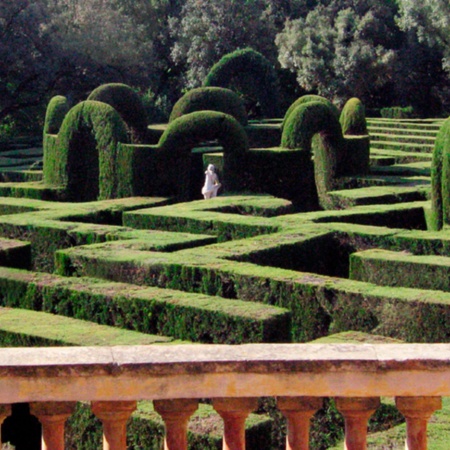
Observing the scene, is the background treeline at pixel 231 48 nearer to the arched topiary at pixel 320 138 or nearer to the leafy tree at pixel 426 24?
the leafy tree at pixel 426 24

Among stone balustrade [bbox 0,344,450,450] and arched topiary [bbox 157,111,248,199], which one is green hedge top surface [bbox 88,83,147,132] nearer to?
arched topiary [bbox 157,111,248,199]

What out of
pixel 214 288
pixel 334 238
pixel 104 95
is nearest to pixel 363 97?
pixel 104 95

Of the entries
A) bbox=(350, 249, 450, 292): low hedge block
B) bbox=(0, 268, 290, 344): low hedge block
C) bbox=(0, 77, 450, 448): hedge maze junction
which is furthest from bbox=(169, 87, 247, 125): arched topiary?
bbox=(0, 268, 290, 344): low hedge block

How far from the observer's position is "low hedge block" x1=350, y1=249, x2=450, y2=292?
11.0m

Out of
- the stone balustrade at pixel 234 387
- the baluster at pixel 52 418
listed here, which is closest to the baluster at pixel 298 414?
the stone balustrade at pixel 234 387

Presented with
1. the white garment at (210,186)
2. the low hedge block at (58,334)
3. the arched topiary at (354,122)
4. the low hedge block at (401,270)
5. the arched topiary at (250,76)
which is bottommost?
the low hedge block at (58,334)

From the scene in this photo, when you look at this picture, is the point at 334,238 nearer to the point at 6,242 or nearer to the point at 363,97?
the point at 6,242

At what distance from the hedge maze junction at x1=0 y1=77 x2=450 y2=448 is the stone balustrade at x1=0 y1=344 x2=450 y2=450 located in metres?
4.31

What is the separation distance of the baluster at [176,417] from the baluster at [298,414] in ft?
1.10

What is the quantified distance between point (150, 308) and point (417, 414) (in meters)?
5.90

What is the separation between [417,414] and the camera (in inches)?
138

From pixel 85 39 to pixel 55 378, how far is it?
36.6 m

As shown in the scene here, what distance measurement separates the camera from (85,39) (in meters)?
38.8

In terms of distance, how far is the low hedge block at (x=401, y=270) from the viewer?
11.0 meters
